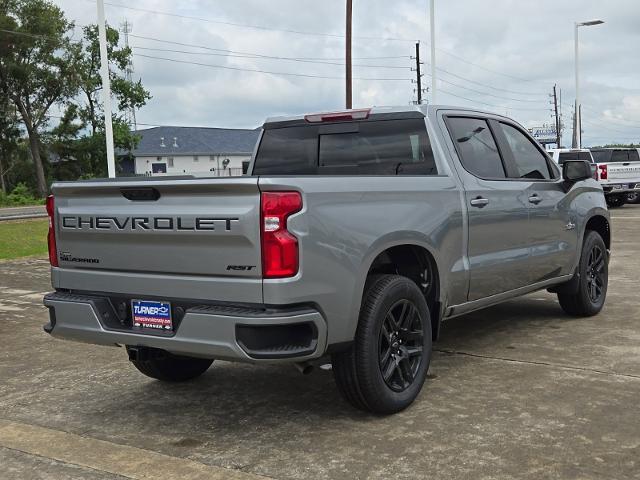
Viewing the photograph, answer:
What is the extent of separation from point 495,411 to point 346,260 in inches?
52.8

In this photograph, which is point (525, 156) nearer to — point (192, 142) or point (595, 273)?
point (595, 273)

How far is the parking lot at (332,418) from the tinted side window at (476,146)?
144 cm

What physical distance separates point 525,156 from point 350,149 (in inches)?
65.4

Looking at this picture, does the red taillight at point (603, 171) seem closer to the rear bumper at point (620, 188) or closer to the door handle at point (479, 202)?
the rear bumper at point (620, 188)

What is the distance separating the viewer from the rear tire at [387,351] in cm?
405

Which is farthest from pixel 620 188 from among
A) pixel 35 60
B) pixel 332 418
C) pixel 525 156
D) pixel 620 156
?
pixel 35 60

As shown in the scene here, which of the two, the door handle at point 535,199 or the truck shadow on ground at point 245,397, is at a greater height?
the door handle at point 535,199

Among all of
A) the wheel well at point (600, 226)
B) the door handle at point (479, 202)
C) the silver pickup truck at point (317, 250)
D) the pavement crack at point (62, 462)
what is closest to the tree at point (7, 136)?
the wheel well at point (600, 226)

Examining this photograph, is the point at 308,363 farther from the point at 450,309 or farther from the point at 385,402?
the point at 450,309

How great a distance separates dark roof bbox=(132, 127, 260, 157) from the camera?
235ft

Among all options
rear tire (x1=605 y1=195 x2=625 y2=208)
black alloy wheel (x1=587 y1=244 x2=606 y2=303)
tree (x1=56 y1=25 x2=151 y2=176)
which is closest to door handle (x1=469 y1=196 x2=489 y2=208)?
black alloy wheel (x1=587 y1=244 x2=606 y2=303)

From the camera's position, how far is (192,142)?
241ft

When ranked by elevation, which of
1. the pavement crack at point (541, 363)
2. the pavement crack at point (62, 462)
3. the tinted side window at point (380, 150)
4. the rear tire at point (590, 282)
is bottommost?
the pavement crack at point (62, 462)

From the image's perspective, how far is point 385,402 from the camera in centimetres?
419
